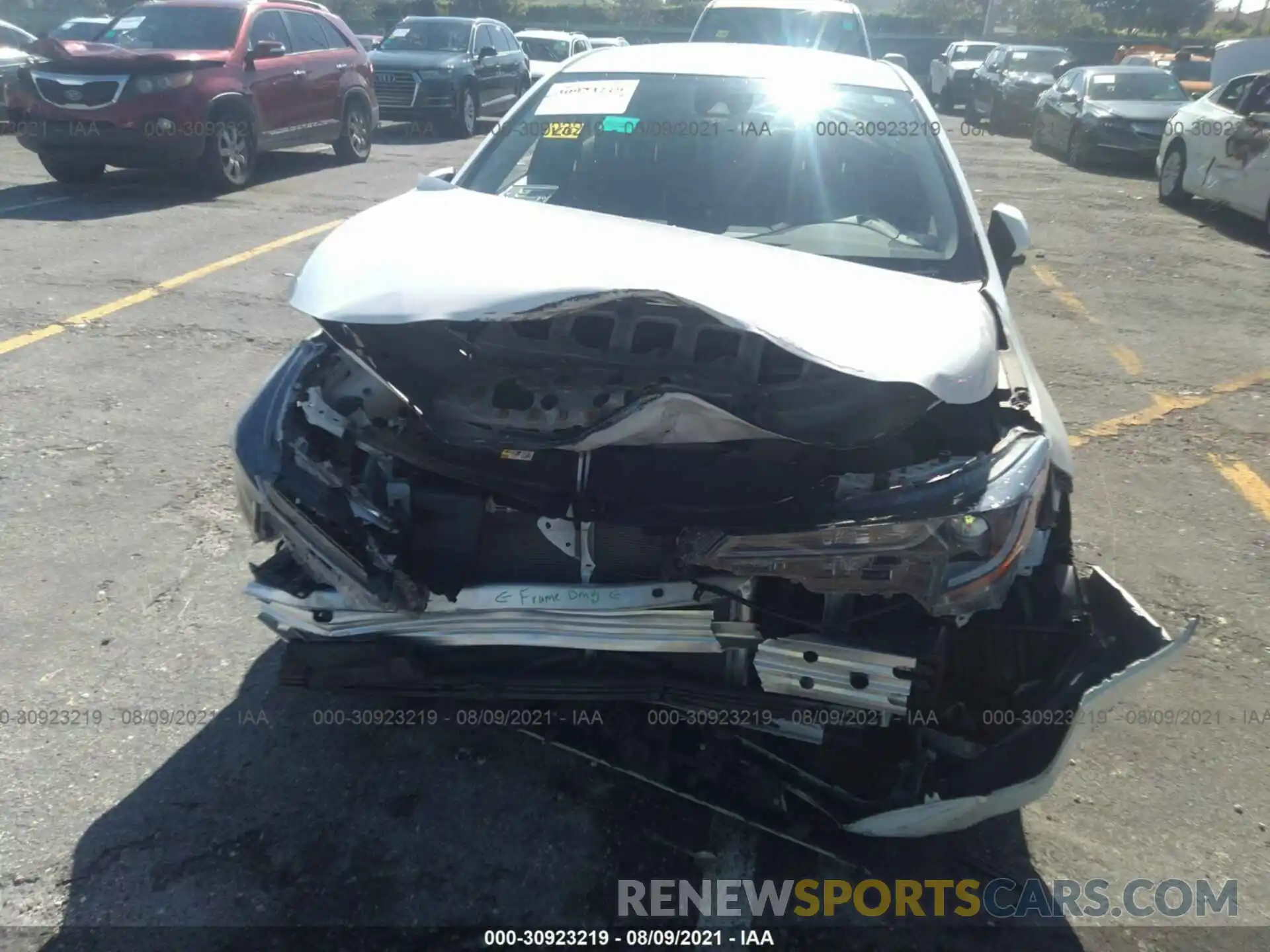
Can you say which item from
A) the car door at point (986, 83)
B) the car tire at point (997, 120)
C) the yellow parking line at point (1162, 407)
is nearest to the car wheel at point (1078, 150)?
the car tire at point (997, 120)

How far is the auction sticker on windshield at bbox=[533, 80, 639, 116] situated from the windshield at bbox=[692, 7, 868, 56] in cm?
872

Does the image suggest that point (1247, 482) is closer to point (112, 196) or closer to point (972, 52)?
point (112, 196)

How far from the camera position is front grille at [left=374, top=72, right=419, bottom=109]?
49.8 ft

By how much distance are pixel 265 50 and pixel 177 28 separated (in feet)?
3.01

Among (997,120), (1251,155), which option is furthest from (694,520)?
(997,120)

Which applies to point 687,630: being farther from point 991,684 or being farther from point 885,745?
point 991,684

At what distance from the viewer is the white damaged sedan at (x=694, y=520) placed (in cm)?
222

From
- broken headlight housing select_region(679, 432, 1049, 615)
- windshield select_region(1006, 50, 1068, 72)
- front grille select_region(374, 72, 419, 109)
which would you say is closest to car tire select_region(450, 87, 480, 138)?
front grille select_region(374, 72, 419, 109)

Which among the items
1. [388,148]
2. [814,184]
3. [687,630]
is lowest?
[388,148]

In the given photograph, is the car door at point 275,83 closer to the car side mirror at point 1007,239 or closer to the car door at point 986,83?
the car side mirror at point 1007,239

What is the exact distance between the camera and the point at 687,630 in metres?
2.37

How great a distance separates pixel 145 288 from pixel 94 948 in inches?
222

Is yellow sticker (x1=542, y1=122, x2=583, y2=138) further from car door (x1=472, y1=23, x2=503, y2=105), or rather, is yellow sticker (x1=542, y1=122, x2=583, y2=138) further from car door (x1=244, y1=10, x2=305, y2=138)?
car door (x1=472, y1=23, x2=503, y2=105)

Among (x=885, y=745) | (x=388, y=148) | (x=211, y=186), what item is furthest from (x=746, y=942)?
(x=388, y=148)
